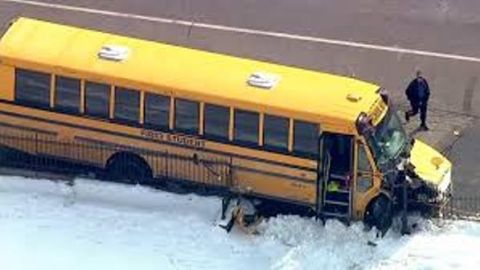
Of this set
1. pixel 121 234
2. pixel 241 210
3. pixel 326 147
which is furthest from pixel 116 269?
pixel 326 147

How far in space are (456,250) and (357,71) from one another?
21.0 feet

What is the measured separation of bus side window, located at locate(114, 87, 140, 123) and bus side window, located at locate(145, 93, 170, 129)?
0.56 ft

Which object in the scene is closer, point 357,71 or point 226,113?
point 226,113

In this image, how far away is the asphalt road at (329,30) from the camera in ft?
89.9

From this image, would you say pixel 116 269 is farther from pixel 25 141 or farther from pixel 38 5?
pixel 38 5

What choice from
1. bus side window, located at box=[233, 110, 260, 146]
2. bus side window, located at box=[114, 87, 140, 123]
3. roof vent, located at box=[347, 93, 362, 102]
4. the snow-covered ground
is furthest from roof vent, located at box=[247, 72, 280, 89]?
the snow-covered ground

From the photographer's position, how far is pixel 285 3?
2958 centimetres

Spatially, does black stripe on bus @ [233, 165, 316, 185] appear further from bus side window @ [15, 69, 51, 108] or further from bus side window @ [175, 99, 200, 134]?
bus side window @ [15, 69, 51, 108]

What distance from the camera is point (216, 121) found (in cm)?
2255

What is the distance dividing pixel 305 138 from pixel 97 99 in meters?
A: 3.56

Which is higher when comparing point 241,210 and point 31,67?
point 31,67

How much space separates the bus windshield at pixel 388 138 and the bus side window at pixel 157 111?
134 inches

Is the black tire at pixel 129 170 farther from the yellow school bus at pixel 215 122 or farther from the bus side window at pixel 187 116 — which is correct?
the bus side window at pixel 187 116

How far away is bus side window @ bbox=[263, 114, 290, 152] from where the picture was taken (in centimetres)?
2225
